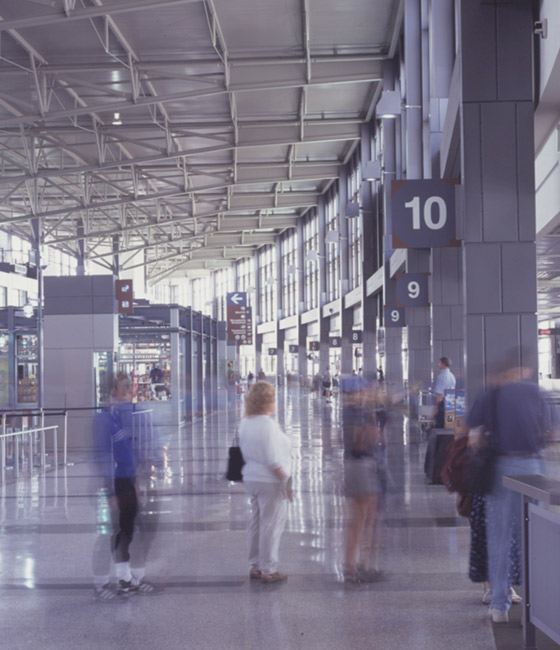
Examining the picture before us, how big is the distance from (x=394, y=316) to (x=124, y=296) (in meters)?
8.19

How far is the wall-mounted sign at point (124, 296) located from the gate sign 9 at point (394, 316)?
7670 millimetres

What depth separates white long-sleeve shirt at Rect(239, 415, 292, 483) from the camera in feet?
22.8

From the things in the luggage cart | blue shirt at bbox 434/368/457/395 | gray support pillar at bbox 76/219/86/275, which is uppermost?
gray support pillar at bbox 76/219/86/275

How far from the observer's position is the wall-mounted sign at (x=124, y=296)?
74.0 feet

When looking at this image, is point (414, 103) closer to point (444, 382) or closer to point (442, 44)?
point (442, 44)

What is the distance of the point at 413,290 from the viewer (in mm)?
19859

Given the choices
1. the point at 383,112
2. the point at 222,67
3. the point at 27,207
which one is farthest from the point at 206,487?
the point at 27,207

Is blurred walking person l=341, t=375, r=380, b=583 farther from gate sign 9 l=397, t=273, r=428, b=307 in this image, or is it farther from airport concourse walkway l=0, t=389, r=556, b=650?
gate sign 9 l=397, t=273, r=428, b=307

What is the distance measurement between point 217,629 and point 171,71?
23812 millimetres

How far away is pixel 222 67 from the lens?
87.1 feet

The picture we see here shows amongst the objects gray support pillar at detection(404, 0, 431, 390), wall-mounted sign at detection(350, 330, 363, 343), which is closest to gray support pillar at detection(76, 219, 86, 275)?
wall-mounted sign at detection(350, 330, 363, 343)

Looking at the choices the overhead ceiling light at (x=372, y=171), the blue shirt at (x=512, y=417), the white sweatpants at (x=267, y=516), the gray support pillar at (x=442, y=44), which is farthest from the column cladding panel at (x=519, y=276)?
the overhead ceiling light at (x=372, y=171)

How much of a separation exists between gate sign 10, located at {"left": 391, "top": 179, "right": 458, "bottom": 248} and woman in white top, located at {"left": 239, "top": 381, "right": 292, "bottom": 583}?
3803mm

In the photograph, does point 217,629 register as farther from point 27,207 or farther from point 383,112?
point 27,207
